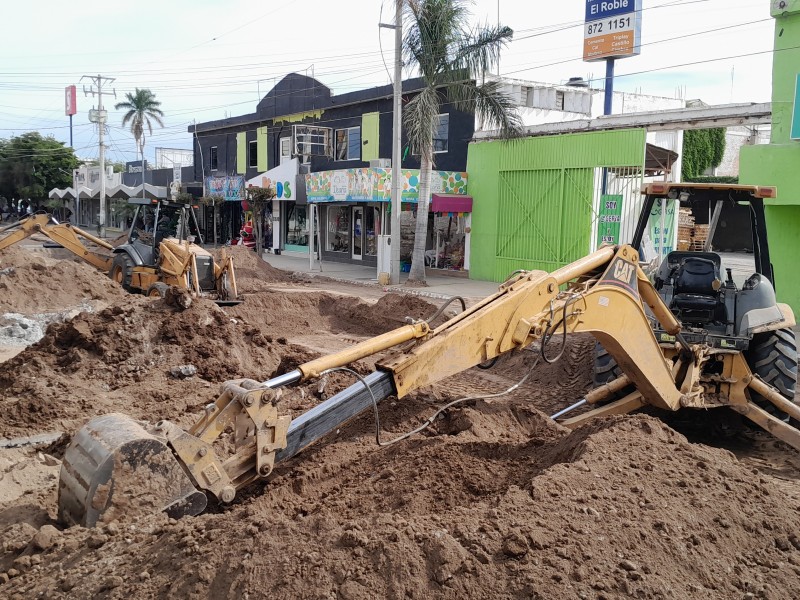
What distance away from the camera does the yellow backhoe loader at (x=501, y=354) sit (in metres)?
4.39

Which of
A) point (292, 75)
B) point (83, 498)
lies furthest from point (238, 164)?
point (83, 498)

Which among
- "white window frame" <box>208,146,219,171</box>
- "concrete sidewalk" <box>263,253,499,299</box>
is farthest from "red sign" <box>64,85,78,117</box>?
"concrete sidewalk" <box>263,253,499,299</box>

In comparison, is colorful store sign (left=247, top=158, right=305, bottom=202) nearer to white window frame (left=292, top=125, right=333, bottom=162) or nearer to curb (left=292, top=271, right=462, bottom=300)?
white window frame (left=292, top=125, right=333, bottom=162)

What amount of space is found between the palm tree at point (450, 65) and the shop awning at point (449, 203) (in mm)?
2310

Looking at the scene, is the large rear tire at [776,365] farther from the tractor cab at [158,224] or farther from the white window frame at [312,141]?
the white window frame at [312,141]

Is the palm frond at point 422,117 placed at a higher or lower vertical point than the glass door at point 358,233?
higher

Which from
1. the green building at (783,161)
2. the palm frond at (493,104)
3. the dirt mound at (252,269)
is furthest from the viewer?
the dirt mound at (252,269)

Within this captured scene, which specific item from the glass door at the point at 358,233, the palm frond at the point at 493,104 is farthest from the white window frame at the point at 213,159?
the palm frond at the point at 493,104

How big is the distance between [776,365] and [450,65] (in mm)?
15676

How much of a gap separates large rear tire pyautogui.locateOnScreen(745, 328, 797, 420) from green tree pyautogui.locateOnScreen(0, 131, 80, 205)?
64384 mm

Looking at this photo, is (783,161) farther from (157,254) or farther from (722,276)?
→ (157,254)

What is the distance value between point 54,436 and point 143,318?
2.68 metres

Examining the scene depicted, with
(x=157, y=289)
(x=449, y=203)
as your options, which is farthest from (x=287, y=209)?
(x=157, y=289)

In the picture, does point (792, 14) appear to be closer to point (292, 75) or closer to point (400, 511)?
point (400, 511)
